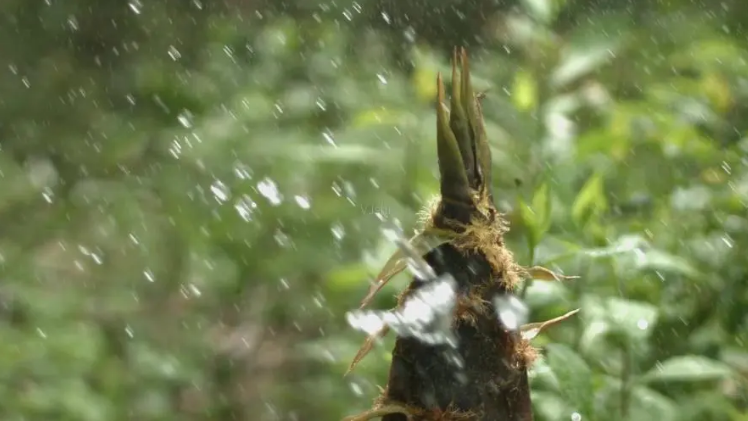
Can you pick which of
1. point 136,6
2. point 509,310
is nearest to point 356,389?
point 509,310

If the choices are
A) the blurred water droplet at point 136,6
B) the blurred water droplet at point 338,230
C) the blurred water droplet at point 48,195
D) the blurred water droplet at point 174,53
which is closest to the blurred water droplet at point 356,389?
the blurred water droplet at point 338,230

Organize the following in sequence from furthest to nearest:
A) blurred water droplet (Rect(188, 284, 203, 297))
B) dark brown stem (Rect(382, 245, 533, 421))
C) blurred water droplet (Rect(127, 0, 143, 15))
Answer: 1. blurred water droplet (Rect(127, 0, 143, 15))
2. blurred water droplet (Rect(188, 284, 203, 297))
3. dark brown stem (Rect(382, 245, 533, 421))

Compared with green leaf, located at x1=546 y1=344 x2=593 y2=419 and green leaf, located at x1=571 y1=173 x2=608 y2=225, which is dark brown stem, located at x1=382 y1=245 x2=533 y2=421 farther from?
green leaf, located at x1=571 y1=173 x2=608 y2=225

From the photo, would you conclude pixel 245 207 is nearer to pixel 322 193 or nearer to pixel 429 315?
pixel 322 193

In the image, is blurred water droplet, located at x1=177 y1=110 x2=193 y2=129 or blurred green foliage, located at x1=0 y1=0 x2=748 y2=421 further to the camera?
blurred water droplet, located at x1=177 y1=110 x2=193 y2=129

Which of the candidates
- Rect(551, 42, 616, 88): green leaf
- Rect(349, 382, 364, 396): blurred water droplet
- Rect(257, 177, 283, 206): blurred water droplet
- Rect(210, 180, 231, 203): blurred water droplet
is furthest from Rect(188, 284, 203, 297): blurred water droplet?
Rect(551, 42, 616, 88): green leaf

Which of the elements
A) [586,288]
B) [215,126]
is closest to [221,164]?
[215,126]
